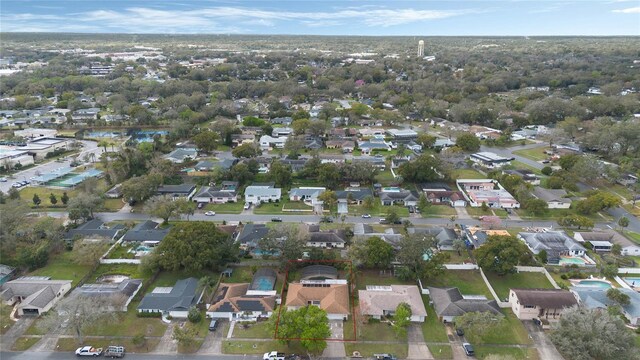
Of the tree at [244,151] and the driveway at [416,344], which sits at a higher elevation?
the tree at [244,151]

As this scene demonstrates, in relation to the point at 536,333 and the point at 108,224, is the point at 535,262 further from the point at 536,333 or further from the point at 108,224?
the point at 108,224

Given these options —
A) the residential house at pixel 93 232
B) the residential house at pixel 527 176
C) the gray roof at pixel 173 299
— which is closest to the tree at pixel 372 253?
the gray roof at pixel 173 299

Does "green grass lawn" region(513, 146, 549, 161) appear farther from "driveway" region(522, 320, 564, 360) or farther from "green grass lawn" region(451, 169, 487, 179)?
"driveway" region(522, 320, 564, 360)

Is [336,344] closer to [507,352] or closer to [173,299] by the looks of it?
[507,352]

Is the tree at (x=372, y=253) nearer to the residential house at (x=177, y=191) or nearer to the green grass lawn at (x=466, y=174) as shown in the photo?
the residential house at (x=177, y=191)

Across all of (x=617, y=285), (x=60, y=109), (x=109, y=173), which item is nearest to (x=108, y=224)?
(x=109, y=173)

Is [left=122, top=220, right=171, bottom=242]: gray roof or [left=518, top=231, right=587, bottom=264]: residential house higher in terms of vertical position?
[left=518, top=231, right=587, bottom=264]: residential house

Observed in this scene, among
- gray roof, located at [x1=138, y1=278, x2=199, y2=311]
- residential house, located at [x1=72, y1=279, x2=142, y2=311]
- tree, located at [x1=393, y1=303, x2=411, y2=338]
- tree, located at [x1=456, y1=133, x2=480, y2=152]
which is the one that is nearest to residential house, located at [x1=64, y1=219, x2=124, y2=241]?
residential house, located at [x1=72, y1=279, x2=142, y2=311]
